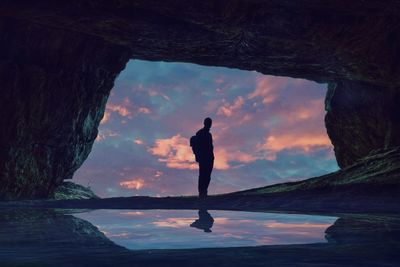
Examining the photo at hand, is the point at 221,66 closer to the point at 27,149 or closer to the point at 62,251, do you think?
the point at 27,149

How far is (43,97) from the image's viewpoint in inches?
593

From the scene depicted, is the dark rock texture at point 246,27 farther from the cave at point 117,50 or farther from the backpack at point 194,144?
the backpack at point 194,144

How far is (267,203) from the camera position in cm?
823

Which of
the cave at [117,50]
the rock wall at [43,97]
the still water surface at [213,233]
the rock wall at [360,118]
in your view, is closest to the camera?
the still water surface at [213,233]

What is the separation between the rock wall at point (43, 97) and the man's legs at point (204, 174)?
218 inches

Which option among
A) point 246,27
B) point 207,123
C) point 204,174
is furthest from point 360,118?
point 204,174

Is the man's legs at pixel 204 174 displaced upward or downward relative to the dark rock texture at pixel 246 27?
downward

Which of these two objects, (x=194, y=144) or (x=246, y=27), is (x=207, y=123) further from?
(x=246, y=27)

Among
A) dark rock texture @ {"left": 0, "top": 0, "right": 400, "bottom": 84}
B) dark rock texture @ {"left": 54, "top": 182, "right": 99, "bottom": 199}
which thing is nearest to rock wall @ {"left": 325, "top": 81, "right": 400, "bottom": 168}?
dark rock texture @ {"left": 0, "top": 0, "right": 400, "bottom": 84}

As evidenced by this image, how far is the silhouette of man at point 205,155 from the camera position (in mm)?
12789

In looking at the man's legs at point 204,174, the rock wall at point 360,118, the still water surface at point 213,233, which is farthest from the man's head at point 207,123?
the rock wall at point 360,118

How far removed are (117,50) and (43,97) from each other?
3040mm

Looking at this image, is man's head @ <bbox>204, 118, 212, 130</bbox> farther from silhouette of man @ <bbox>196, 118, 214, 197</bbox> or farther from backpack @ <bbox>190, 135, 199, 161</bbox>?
backpack @ <bbox>190, 135, 199, 161</bbox>

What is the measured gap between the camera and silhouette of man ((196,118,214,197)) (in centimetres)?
1279
